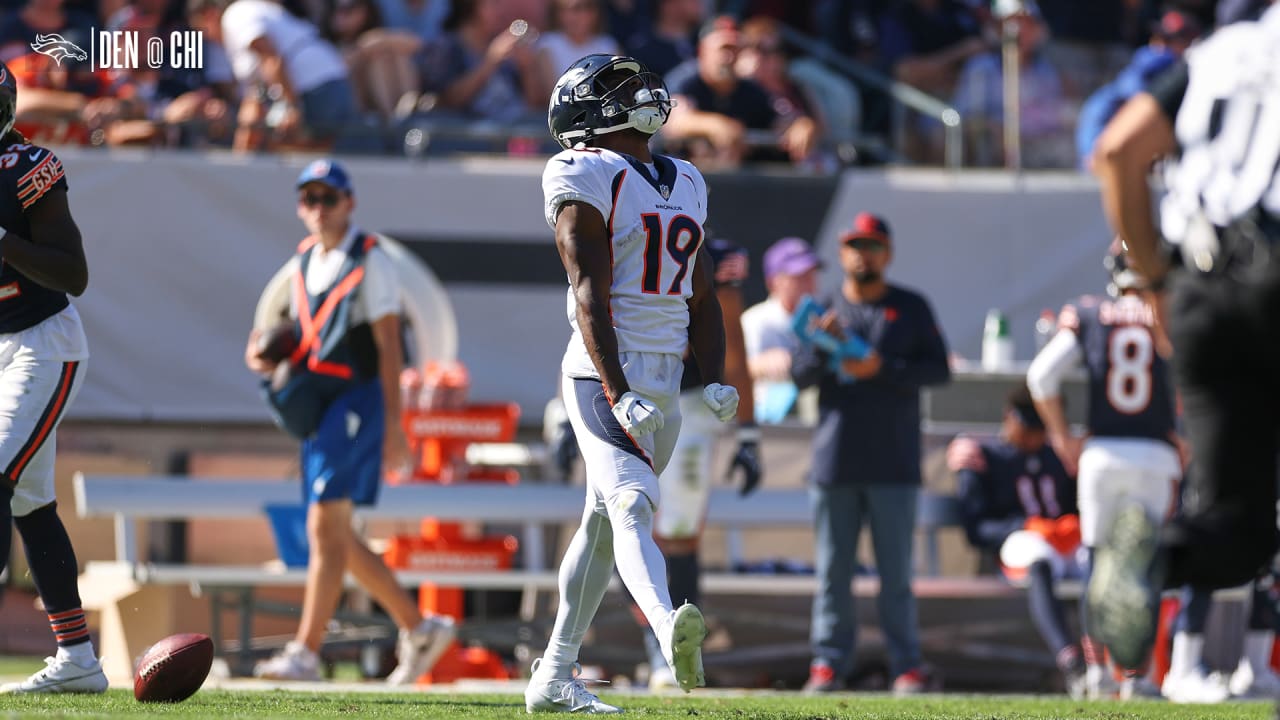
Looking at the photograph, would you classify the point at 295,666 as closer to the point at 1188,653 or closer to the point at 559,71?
the point at 1188,653

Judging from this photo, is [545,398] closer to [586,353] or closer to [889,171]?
[889,171]

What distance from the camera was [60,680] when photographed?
615 centimetres

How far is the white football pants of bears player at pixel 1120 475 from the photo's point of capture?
838cm

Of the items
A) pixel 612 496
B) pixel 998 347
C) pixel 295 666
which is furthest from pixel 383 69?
pixel 612 496

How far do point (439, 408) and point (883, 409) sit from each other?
2.36m

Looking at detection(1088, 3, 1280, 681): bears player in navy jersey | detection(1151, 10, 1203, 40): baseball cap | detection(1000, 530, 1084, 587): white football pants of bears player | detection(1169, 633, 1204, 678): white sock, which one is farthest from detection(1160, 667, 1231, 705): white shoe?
detection(1151, 10, 1203, 40): baseball cap

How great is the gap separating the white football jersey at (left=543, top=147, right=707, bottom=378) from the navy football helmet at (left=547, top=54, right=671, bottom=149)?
0.45 ft

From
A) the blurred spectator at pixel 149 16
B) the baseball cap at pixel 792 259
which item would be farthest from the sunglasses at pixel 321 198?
the blurred spectator at pixel 149 16

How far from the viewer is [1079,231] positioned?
11469 mm

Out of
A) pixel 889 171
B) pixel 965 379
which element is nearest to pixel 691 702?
pixel 965 379

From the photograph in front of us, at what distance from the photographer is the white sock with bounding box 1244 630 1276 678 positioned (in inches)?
342

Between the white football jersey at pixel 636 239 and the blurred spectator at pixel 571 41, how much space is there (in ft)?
22.0

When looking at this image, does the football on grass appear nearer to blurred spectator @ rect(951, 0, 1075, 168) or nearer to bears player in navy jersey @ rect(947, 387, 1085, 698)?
bears player in navy jersey @ rect(947, 387, 1085, 698)

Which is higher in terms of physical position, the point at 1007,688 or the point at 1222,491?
the point at 1222,491
